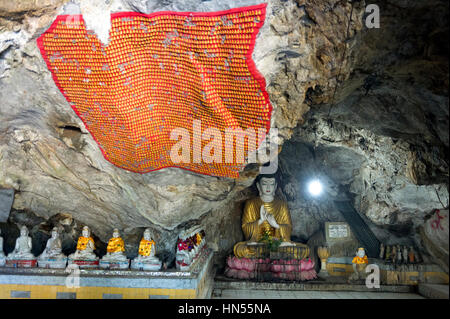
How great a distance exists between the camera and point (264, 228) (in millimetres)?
10641

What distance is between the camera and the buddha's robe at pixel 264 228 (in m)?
9.94

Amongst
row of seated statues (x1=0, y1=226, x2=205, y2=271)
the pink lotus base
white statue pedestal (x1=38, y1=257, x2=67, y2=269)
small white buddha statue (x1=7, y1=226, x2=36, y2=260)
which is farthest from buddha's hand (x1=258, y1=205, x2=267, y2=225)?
small white buddha statue (x1=7, y1=226, x2=36, y2=260)

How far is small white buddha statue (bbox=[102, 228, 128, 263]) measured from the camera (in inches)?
295

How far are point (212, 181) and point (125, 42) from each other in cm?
310

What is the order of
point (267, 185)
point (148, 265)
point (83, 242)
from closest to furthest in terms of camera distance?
point (148, 265), point (83, 242), point (267, 185)

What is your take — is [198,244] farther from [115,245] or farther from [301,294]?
[301,294]

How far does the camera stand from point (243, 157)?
6.45 m

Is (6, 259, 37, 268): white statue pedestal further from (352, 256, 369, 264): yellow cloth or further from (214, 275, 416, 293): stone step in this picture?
(352, 256, 369, 264): yellow cloth

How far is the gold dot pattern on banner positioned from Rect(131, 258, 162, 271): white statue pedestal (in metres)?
2.20

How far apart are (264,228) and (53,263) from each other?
5.64m

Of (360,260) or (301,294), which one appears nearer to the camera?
(301,294)

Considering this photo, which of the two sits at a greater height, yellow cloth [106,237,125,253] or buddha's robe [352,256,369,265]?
yellow cloth [106,237,125,253]

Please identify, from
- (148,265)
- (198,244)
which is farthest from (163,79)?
(198,244)

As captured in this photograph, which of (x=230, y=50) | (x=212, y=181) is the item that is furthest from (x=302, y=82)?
(x=212, y=181)
